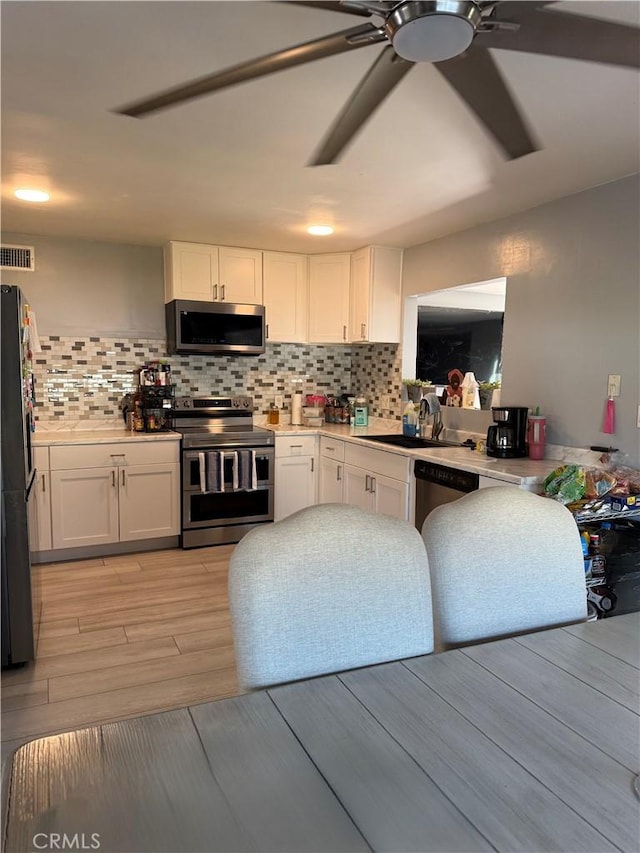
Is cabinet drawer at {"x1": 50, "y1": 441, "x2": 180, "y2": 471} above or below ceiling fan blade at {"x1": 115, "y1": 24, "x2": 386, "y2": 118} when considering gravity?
below

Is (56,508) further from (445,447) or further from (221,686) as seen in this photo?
(445,447)

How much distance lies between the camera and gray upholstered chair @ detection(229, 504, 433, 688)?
1129 millimetres

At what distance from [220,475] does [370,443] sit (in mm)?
1099

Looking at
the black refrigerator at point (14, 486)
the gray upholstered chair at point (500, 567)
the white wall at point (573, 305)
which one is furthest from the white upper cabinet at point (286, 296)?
the gray upholstered chair at point (500, 567)

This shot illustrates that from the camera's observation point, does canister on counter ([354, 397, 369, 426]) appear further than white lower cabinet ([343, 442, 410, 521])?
Yes

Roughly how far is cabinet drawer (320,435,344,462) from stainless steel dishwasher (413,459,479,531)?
94cm

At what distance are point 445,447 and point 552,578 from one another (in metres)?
2.15

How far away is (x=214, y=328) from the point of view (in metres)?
4.24

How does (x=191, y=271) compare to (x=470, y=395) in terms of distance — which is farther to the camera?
(x=191, y=271)

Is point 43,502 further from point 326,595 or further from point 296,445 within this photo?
point 326,595

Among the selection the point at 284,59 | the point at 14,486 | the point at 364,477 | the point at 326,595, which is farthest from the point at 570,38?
the point at 364,477

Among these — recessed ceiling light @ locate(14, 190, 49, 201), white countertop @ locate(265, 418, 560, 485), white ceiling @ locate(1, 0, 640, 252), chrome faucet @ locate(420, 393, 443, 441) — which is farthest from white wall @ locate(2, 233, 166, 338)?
chrome faucet @ locate(420, 393, 443, 441)

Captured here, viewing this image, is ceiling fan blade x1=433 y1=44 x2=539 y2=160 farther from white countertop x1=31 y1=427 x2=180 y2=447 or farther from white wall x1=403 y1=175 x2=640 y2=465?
white countertop x1=31 y1=427 x2=180 y2=447

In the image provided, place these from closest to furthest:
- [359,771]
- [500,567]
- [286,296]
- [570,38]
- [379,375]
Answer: [359,771], [570,38], [500,567], [286,296], [379,375]
